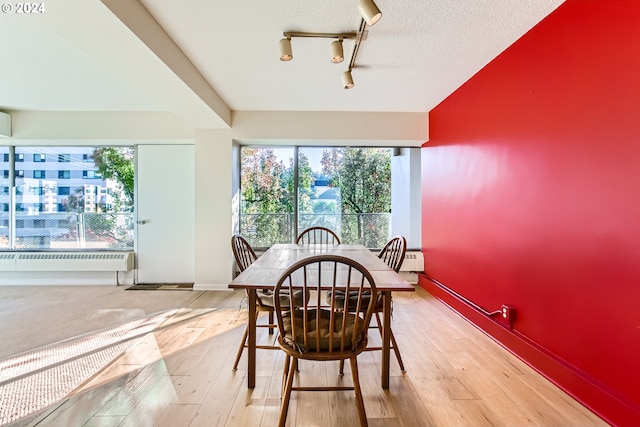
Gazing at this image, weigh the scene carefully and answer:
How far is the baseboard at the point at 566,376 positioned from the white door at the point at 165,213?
3.75m

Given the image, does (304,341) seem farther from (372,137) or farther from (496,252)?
(372,137)

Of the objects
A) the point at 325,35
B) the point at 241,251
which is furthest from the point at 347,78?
the point at 241,251

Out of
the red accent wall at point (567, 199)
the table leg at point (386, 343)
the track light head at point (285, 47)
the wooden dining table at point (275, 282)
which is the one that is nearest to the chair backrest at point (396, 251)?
the wooden dining table at point (275, 282)

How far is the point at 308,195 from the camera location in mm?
4246

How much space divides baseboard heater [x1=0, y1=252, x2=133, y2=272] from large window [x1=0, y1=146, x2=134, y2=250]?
0.67ft

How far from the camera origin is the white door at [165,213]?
4090mm

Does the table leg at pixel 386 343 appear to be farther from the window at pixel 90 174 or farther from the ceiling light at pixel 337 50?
the window at pixel 90 174

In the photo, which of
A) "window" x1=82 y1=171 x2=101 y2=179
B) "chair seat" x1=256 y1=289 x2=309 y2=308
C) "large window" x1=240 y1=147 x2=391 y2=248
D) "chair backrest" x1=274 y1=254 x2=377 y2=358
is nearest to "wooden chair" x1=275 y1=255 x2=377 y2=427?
"chair backrest" x1=274 y1=254 x2=377 y2=358

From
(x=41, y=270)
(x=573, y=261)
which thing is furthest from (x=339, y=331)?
(x=41, y=270)

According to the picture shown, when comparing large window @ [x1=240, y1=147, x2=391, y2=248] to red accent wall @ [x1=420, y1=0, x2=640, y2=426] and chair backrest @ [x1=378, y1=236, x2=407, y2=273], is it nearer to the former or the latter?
chair backrest @ [x1=378, y1=236, x2=407, y2=273]

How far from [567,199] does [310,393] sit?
1970mm

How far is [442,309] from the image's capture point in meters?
3.12

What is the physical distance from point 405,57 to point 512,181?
4.34 ft

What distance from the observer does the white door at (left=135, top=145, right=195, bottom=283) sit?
4.09m
